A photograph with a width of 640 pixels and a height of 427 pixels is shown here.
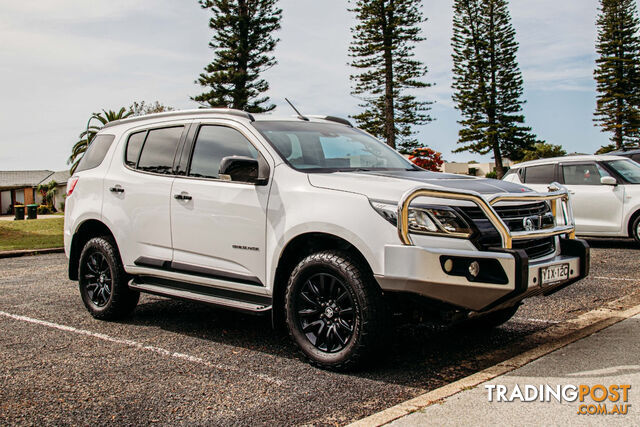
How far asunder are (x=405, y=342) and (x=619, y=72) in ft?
150

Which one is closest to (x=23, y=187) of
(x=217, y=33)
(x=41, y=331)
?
(x=217, y=33)

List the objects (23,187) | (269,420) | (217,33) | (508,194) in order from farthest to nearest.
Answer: (23,187), (217,33), (508,194), (269,420)

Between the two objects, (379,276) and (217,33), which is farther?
(217,33)

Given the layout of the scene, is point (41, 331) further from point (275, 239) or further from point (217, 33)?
point (217, 33)

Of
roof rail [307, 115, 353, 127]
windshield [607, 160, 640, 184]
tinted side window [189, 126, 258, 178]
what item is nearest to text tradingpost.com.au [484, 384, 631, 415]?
tinted side window [189, 126, 258, 178]

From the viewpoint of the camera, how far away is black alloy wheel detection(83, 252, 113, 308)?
6.32 meters

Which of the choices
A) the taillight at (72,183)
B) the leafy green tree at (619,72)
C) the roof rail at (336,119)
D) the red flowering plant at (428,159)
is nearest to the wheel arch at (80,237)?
the taillight at (72,183)

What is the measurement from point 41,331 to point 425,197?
3.88m

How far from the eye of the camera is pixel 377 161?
18.2 feet

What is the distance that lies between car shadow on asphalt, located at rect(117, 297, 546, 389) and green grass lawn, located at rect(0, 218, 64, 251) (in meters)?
11.0

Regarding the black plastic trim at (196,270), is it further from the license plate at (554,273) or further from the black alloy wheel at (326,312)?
the license plate at (554,273)

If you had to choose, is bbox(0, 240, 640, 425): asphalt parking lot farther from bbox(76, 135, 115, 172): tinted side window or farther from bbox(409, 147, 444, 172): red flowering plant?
bbox(409, 147, 444, 172): red flowering plant

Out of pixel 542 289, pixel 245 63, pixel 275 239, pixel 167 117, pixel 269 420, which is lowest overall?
pixel 269 420

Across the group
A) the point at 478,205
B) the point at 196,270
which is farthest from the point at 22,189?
the point at 478,205
